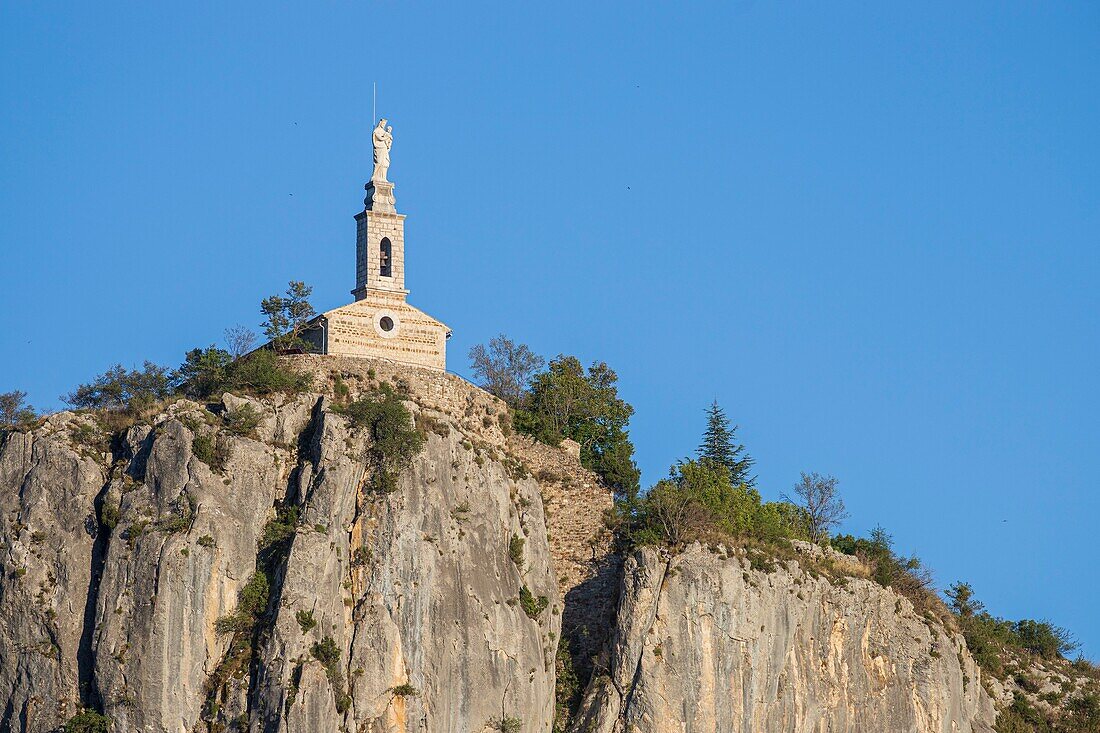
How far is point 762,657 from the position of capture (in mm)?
98812

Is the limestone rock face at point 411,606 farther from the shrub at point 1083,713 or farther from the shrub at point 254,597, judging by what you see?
the shrub at point 1083,713

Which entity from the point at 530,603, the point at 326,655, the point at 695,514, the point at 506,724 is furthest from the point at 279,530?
the point at 695,514

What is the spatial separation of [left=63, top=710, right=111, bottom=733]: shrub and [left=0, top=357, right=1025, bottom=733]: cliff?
0.47m

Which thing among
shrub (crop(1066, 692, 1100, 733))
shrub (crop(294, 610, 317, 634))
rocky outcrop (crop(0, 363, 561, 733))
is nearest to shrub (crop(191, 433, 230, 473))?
rocky outcrop (crop(0, 363, 561, 733))

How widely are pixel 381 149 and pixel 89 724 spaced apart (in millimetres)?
29778

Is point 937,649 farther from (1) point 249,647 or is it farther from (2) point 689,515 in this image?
(1) point 249,647

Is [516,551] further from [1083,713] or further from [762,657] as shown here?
[1083,713]

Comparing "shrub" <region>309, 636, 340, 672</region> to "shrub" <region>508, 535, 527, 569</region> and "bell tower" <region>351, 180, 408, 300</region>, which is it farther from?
"bell tower" <region>351, 180, 408, 300</region>

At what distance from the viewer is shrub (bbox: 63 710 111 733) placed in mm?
88562

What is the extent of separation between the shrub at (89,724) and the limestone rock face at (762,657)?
62.2 ft

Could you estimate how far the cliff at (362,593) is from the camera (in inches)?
3541

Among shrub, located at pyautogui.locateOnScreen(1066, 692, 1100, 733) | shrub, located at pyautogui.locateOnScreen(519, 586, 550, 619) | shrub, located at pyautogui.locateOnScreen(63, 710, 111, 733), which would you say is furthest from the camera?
shrub, located at pyautogui.locateOnScreen(1066, 692, 1100, 733)

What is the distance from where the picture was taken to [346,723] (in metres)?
89.3

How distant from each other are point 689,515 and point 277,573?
18308 mm
